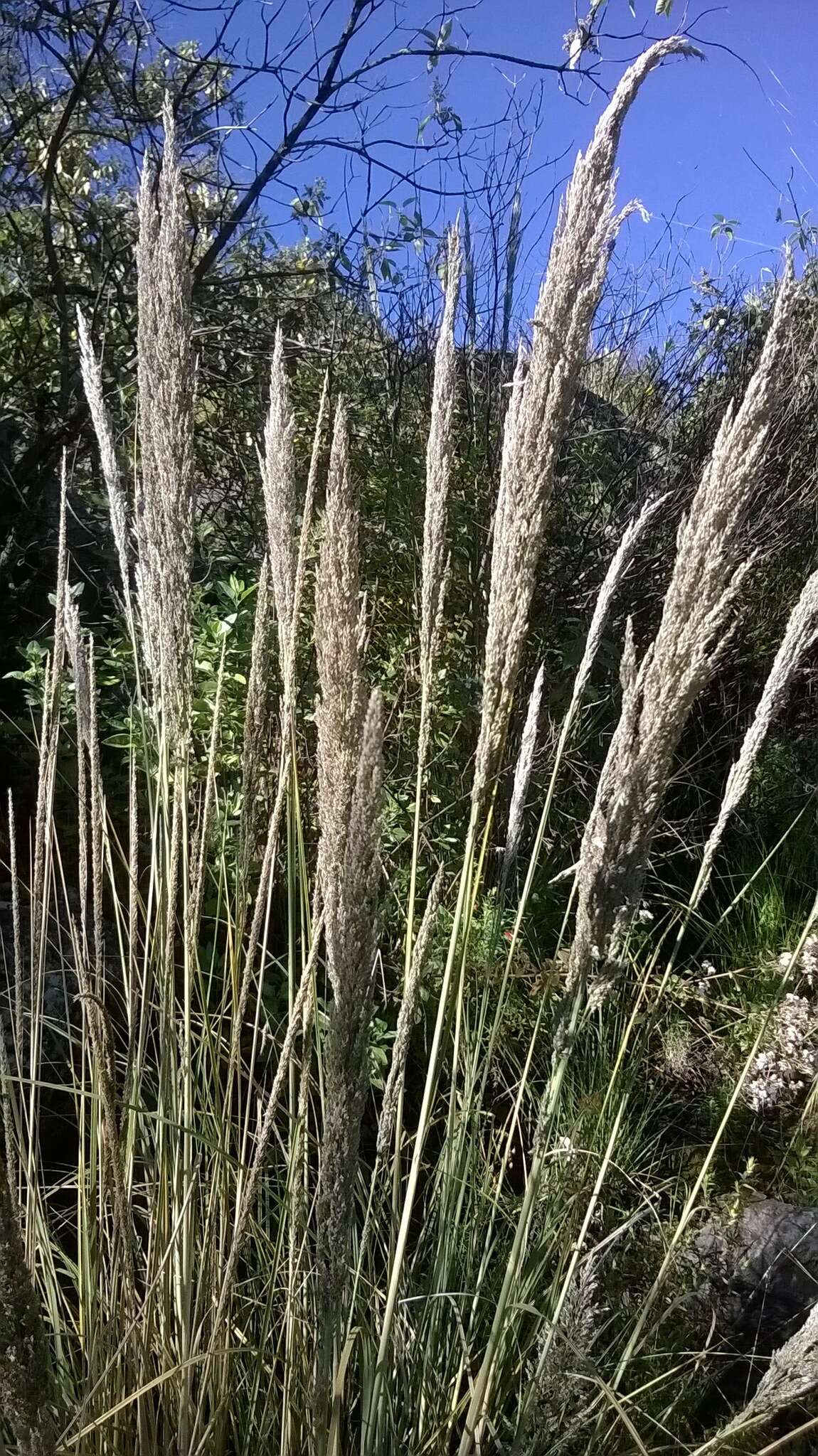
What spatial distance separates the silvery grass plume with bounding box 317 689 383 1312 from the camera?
78cm

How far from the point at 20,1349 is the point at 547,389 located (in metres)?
1.14

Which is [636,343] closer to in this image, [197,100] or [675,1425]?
[197,100]

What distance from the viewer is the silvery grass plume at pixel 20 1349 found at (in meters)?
0.68

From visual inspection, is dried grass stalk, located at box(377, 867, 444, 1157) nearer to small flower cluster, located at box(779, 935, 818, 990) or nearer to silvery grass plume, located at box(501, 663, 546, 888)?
silvery grass plume, located at box(501, 663, 546, 888)

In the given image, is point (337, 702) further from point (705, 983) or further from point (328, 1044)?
point (705, 983)

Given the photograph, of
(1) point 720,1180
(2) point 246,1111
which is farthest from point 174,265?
(1) point 720,1180

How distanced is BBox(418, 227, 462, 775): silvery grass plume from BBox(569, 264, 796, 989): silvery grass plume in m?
0.32

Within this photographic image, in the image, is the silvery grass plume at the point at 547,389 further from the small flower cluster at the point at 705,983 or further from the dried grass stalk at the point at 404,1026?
the small flower cluster at the point at 705,983

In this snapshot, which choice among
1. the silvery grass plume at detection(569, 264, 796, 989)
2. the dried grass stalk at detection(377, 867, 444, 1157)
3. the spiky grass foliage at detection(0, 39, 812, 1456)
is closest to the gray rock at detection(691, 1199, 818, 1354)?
the spiky grass foliage at detection(0, 39, 812, 1456)

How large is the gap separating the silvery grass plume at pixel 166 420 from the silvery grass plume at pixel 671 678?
0.61 metres

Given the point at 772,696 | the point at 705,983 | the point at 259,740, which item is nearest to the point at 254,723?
the point at 259,740

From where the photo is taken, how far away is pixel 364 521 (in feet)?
10.6

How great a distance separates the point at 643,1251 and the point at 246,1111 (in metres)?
1.16

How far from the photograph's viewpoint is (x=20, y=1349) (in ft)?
2.27
